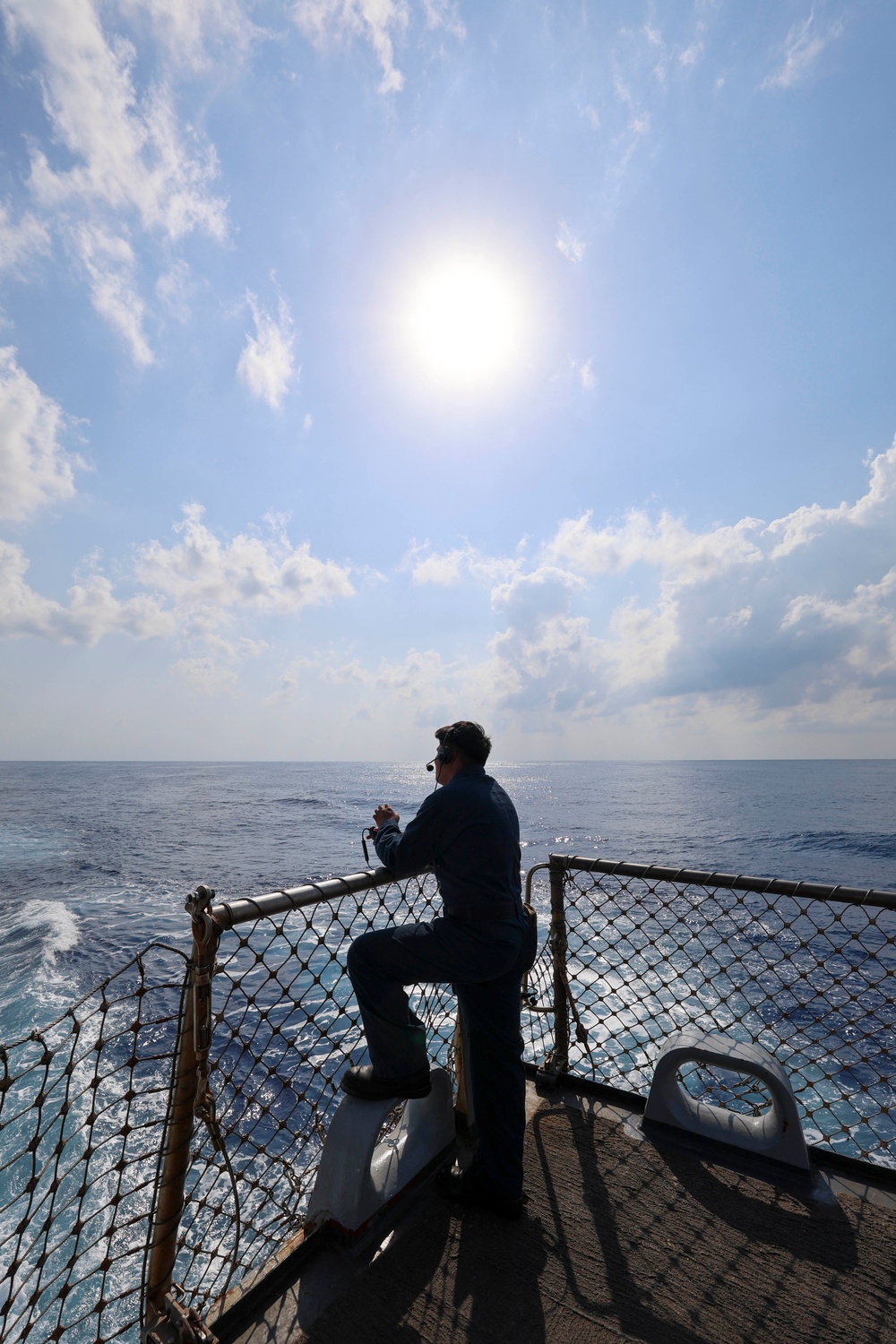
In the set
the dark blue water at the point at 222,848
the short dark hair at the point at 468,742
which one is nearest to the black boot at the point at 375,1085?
the short dark hair at the point at 468,742

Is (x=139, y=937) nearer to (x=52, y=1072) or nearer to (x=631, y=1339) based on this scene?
(x=52, y=1072)

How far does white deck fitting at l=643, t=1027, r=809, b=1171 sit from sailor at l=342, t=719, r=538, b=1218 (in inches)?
34.5

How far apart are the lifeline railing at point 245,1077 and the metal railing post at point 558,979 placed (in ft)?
0.05

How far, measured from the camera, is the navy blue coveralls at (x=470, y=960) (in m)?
2.38

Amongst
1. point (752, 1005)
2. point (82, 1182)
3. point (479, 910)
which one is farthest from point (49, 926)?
point (479, 910)

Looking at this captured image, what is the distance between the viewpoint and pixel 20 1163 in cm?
525

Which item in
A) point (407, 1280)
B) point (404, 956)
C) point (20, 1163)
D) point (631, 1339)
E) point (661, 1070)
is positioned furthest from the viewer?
point (20, 1163)

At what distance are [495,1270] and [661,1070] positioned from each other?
3.67 feet

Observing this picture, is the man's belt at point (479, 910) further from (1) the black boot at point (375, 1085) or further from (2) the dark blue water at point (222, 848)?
(2) the dark blue water at point (222, 848)

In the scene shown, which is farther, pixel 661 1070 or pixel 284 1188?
pixel 284 1188

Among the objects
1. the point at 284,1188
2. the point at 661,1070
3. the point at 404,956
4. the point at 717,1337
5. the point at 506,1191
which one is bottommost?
the point at 284,1188

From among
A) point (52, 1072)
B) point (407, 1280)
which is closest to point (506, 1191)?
point (407, 1280)

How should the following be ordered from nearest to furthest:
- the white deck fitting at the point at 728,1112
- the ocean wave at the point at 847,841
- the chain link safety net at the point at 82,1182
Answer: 1. the white deck fitting at the point at 728,1112
2. the chain link safety net at the point at 82,1182
3. the ocean wave at the point at 847,841

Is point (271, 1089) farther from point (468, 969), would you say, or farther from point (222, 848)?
point (222, 848)
